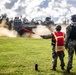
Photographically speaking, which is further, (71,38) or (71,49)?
(71,38)

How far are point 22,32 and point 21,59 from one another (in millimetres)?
34986

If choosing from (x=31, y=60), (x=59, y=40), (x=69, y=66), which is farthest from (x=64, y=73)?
(x=31, y=60)

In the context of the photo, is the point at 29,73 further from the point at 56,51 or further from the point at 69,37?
the point at 69,37

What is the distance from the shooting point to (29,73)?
15.0 meters

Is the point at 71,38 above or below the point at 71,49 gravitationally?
above

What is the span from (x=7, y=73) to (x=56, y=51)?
2929mm

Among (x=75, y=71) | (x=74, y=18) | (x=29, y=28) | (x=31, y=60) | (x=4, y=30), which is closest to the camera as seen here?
(x=74, y=18)

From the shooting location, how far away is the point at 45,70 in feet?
51.6

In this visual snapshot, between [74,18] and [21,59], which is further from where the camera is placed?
[21,59]

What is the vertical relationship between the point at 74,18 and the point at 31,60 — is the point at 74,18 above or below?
above

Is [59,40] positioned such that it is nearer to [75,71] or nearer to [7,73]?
[75,71]

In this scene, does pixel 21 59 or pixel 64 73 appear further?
pixel 21 59

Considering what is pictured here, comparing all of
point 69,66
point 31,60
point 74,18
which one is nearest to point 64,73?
point 69,66

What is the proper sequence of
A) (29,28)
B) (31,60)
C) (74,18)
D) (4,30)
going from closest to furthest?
1. (74,18)
2. (31,60)
3. (4,30)
4. (29,28)
